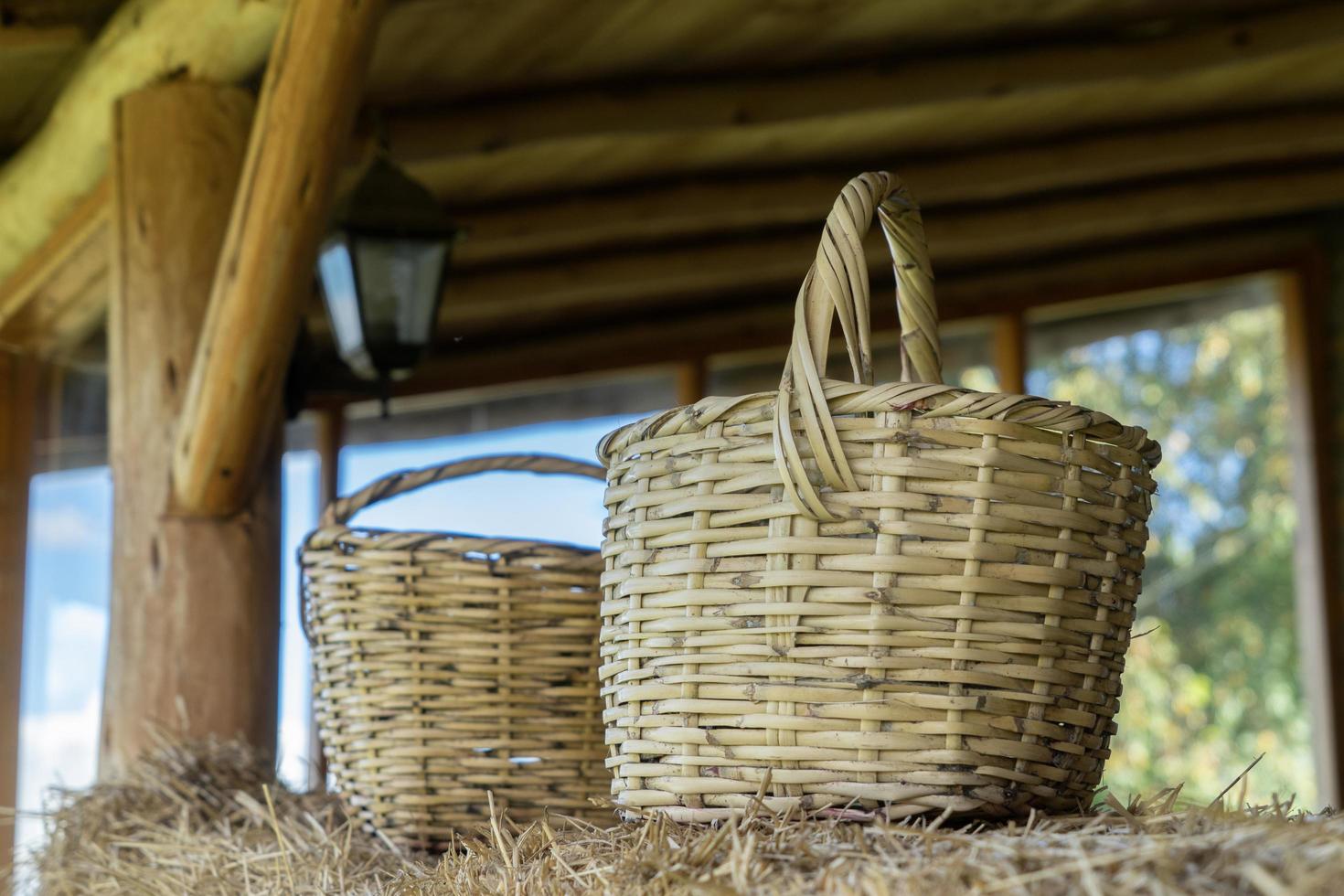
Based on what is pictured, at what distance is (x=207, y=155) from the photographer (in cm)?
257

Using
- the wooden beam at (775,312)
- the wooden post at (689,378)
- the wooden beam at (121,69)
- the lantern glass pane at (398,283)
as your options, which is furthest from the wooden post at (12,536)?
the wooden post at (689,378)

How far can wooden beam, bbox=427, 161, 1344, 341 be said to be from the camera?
4.14 meters

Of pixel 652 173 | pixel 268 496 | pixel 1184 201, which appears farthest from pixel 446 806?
pixel 1184 201

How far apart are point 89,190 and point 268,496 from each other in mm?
1111

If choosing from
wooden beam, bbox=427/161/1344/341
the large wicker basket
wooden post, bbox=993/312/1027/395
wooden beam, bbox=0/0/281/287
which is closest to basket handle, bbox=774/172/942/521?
the large wicker basket

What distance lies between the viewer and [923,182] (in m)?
3.77

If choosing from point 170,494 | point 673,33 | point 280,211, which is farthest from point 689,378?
point 280,211

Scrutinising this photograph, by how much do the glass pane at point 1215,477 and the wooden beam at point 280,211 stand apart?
2.91 meters

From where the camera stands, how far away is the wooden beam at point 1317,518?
4.30 m

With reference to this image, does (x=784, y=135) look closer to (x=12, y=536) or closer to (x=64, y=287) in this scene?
(x=64, y=287)

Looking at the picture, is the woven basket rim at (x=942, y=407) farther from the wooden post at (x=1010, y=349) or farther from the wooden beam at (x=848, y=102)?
the wooden post at (x=1010, y=349)

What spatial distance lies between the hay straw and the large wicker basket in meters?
0.04

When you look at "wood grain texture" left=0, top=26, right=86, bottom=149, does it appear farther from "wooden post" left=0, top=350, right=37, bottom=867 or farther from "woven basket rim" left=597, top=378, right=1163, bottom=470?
"woven basket rim" left=597, top=378, right=1163, bottom=470

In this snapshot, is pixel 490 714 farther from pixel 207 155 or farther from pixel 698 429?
pixel 207 155
